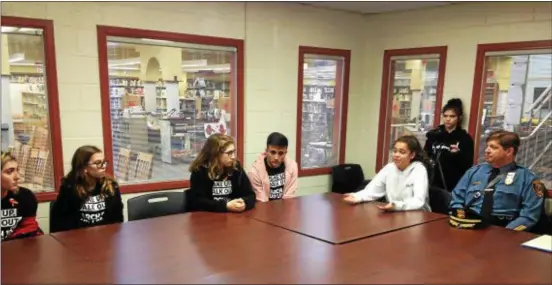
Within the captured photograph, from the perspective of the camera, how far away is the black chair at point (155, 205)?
267 centimetres

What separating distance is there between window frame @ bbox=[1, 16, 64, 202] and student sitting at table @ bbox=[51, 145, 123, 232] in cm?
91

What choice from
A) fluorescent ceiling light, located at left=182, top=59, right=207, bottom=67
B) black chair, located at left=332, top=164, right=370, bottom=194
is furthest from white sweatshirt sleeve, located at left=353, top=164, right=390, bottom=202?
fluorescent ceiling light, located at left=182, top=59, right=207, bottom=67

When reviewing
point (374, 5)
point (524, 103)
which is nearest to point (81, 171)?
point (374, 5)

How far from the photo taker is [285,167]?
3.31m

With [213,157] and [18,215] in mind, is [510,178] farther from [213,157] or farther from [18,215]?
[18,215]

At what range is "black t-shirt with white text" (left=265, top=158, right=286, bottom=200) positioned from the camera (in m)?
3.23

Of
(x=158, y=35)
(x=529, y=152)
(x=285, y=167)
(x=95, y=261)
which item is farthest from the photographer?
(x=529, y=152)

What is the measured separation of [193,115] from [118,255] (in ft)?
7.73

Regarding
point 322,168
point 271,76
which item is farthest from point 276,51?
point 322,168

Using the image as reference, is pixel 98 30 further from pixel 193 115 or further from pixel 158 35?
pixel 193 115

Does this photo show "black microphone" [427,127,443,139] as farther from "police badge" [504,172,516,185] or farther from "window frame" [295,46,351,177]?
"police badge" [504,172,516,185]

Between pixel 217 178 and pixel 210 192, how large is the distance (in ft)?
0.34

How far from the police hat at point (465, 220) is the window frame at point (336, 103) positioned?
7.96 ft

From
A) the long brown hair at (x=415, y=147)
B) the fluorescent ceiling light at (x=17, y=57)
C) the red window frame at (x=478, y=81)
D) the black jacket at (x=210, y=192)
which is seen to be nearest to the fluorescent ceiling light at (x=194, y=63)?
the fluorescent ceiling light at (x=17, y=57)
